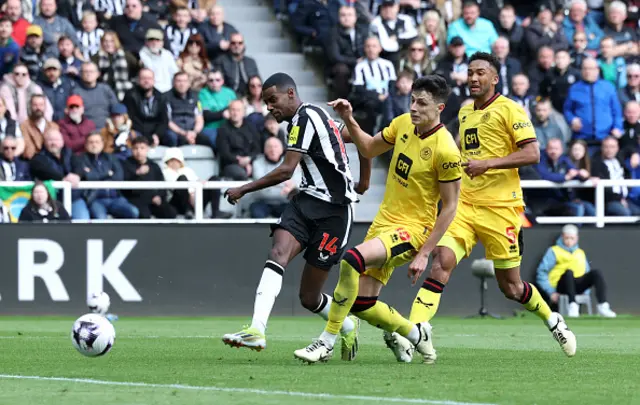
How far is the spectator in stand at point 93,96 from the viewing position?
704 inches

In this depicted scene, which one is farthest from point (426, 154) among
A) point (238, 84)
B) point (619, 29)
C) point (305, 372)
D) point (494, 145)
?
point (619, 29)

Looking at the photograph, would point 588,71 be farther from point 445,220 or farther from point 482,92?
point 445,220

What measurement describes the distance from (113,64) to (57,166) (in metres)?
2.07

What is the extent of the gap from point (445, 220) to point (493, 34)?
11877mm

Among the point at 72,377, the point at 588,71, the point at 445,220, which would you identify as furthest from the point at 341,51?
the point at 72,377

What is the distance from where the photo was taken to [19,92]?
57.7ft

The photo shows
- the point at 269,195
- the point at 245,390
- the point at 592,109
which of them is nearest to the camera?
the point at 245,390

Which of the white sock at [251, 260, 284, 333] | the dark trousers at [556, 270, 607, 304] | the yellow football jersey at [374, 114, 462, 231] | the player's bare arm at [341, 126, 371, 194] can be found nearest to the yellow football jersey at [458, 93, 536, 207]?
the player's bare arm at [341, 126, 371, 194]

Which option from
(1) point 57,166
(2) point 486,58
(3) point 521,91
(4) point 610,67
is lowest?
(1) point 57,166

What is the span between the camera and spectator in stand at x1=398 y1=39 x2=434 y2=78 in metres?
19.7

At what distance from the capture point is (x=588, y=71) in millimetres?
19594

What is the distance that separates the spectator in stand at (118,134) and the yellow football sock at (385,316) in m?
8.67

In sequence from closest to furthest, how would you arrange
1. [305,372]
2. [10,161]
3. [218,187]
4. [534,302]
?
1. [305,372]
2. [534,302]
3. [10,161]
4. [218,187]

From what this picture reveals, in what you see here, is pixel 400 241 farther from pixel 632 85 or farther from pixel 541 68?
pixel 632 85
